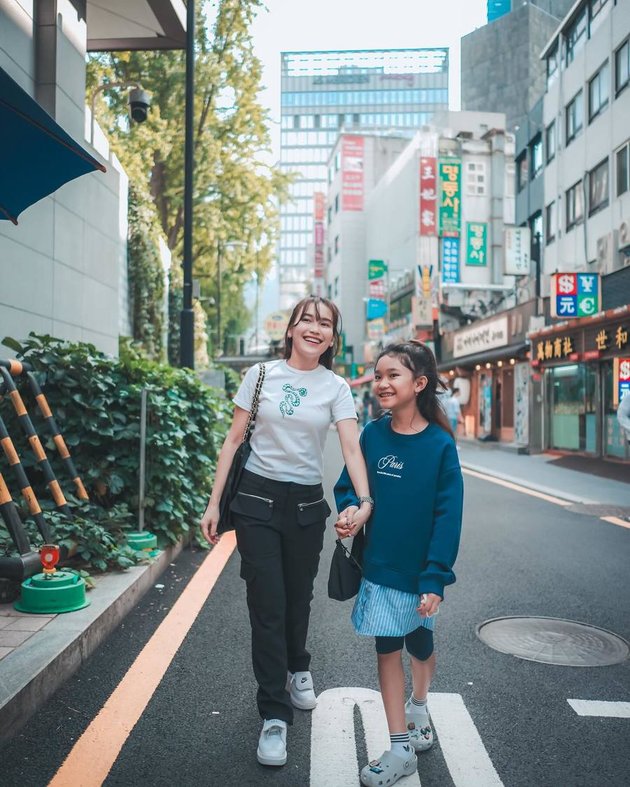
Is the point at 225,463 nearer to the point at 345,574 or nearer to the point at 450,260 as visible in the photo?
the point at 345,574

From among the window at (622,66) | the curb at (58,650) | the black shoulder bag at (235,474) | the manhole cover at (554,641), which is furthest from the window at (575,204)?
the black shoulder bag at (235,474)

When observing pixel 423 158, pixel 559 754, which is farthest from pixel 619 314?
pixel 423 158

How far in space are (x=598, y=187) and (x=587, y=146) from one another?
5.06 feet

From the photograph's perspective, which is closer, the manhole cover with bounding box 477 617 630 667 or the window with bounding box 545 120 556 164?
the manhole cover with bounding box 477 617 630 667

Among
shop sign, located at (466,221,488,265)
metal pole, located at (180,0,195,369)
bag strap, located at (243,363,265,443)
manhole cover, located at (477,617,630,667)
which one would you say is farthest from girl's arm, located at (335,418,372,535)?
shop sign, located at (466,221,488,265)

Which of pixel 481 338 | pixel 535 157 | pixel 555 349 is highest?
pixel 535 157

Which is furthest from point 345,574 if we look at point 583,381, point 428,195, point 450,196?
point 450,196

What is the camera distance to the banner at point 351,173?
65375 mm

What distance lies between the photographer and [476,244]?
37.5 metres

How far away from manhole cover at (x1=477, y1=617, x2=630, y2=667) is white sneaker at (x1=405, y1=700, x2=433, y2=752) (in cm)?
130

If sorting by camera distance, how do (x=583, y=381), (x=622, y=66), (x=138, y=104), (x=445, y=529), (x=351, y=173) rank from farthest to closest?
(x=351, y=173)
(x=622, y=66)
(x=583, y=381)
(x=138, y=104)
(x=445, y=529)

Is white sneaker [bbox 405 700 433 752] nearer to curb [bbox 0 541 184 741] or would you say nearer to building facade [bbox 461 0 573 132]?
curb [bbox 0 541 184 741]

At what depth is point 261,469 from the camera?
3201 mm

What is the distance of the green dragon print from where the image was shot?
3176 millimetres
